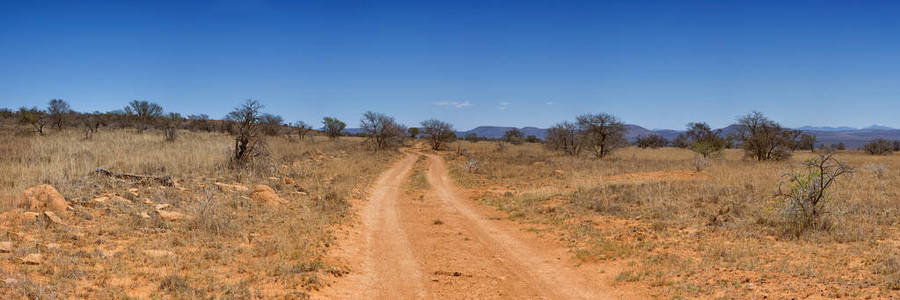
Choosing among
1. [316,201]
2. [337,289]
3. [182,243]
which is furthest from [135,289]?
[316,201]

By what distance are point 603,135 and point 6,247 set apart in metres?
38.2

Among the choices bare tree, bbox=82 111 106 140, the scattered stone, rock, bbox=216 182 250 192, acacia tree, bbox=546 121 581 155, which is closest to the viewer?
the scattered stone

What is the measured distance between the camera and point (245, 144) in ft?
59.7

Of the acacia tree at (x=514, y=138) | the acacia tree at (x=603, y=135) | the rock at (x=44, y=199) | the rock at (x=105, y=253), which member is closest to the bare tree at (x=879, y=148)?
the acacia tree at (x=603, y=135)

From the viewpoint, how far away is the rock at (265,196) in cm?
1139

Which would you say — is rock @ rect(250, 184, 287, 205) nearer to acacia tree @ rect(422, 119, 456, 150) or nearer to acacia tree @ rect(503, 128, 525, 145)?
acacia tree @ rect(422, 119, 456, 150)

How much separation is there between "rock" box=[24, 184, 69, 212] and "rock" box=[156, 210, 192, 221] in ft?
5.18

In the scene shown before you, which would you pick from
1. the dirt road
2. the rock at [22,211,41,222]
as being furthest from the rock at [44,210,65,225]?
the dirt road

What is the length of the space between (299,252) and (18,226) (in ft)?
14.6

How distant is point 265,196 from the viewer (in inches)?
455

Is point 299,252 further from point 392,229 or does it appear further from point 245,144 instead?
point 245,144

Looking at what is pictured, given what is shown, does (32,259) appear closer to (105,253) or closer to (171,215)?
(105,253)

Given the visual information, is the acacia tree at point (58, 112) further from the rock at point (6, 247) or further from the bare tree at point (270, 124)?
the rock at point (6, 247)

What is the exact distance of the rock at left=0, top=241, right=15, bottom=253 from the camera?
5.86 metres
